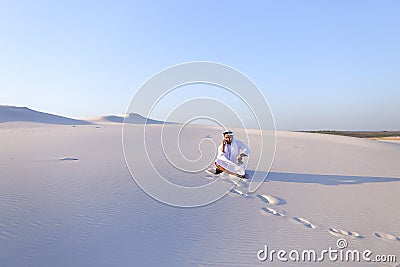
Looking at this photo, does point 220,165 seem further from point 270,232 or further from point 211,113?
point 270,232

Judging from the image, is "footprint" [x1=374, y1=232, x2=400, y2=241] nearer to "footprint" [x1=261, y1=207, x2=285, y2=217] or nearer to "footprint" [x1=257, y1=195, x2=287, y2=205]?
"footprint" [x1=261, y1=207, x2=285, y2=217]

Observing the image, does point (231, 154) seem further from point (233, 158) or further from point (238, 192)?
point (238, 192)

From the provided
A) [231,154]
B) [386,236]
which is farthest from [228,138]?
[386,236]

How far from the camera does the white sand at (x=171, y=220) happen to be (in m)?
3.61

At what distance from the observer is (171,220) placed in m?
4.80

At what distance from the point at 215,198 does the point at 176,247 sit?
2302 mm

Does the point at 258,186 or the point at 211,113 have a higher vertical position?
the point at 211,113

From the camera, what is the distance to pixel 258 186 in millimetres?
7078

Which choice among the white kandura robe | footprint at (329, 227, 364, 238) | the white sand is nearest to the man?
the white kandura robe

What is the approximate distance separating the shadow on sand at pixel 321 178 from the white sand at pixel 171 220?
98 mm

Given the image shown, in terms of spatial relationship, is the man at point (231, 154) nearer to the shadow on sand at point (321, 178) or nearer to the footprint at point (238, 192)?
the shadow on sand at point (321, 178)

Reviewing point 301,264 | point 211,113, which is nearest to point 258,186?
point 211,113

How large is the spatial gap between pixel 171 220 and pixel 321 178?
540 cm

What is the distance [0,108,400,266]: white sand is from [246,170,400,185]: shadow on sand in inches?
3.8
